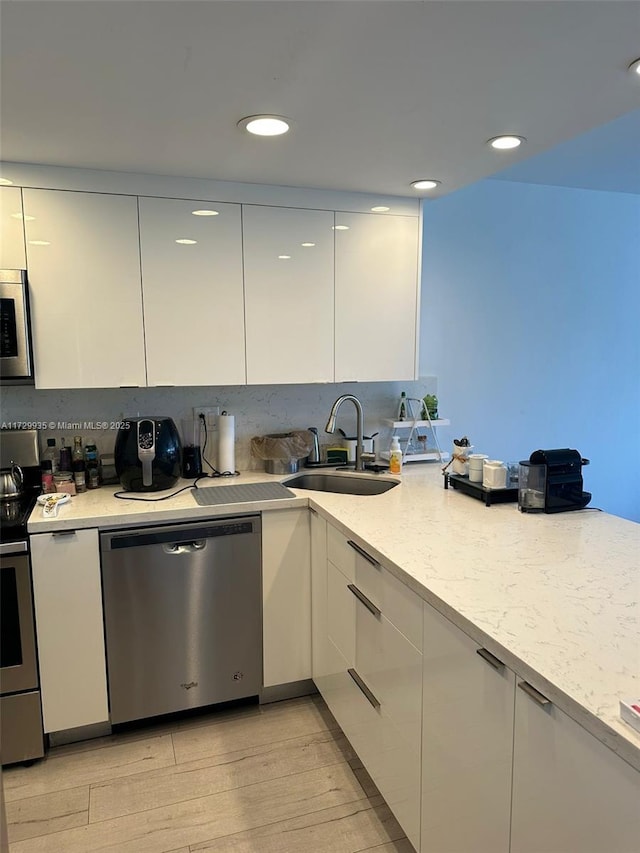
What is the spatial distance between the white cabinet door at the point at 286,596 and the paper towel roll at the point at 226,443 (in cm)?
51

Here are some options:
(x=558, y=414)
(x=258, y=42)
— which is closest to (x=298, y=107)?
(x=258, y=42)

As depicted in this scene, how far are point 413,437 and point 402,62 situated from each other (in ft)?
6.54

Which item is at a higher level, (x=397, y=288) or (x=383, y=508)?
(x=397, y=288)

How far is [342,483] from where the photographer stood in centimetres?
286

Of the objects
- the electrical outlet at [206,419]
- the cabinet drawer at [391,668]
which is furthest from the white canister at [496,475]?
the electrical outlet at [206,419]

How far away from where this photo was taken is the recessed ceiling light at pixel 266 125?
5.88 feet

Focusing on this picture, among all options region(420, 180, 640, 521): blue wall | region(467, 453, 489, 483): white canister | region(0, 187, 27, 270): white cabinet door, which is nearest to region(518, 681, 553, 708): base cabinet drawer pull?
region(467, 453, 489, 483): white canister

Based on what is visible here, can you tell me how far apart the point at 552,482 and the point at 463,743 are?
1.01m

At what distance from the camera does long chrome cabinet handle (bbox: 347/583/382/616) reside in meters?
1.80

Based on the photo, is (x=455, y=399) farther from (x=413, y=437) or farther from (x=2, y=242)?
(x=2, y=242)

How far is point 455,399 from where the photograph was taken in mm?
3420

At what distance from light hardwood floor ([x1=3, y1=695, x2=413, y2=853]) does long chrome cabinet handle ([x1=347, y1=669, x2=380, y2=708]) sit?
394 mm

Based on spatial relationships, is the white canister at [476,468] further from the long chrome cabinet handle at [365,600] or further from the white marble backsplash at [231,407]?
the white marble backsplash at [231,407]

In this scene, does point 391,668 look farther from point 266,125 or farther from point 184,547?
point 266,125
